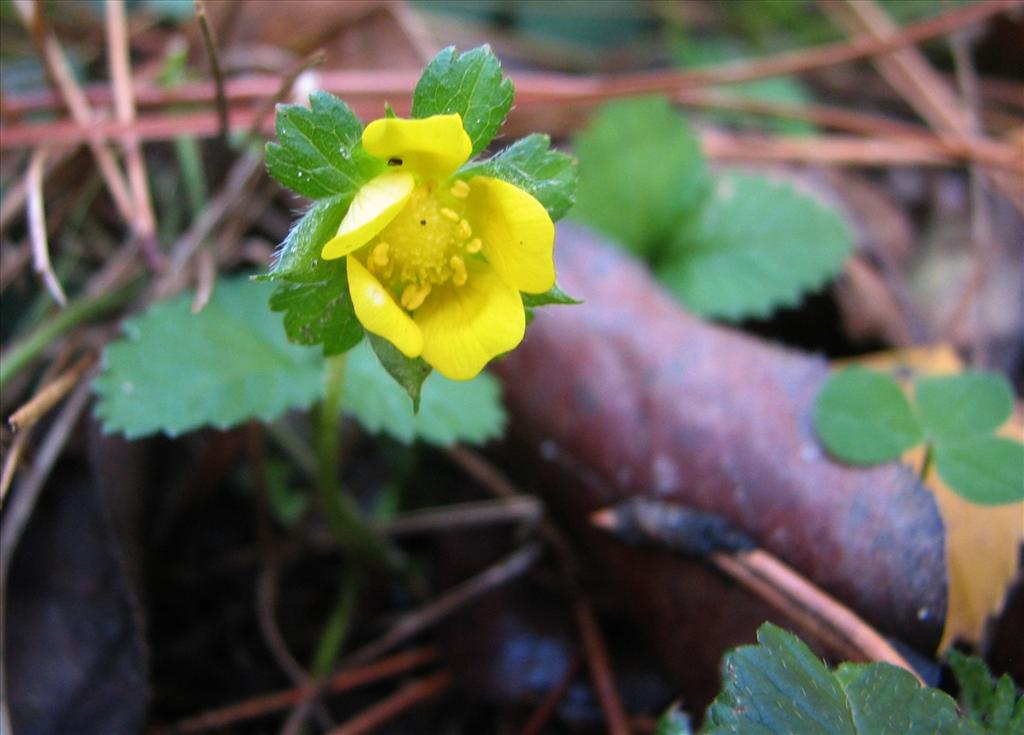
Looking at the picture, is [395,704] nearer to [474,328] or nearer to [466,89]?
→ [474,328]

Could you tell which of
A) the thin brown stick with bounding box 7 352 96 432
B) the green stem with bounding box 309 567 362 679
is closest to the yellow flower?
the thin brown stick with bounding box 7 352 96 432

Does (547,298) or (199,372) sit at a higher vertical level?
(547,298)

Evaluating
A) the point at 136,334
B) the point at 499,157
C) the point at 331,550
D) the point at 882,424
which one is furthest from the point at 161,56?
the point at 882,424

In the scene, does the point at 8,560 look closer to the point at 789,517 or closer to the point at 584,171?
the point at 789,517

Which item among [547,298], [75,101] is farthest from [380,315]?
[75,101]

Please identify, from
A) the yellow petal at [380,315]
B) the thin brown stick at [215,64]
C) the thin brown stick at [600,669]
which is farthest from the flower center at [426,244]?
the thin brown stick at [600,669]

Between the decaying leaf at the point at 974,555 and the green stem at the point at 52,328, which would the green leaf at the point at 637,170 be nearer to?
the decaying leaf at the point at 974,555
